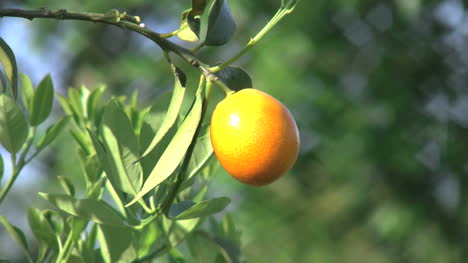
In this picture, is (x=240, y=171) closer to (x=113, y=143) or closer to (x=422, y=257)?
(x=113, y=143)

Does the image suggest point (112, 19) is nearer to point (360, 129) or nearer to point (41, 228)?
point (41, 228)

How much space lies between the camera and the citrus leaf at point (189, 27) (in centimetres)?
40

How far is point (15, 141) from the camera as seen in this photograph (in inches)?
18.5

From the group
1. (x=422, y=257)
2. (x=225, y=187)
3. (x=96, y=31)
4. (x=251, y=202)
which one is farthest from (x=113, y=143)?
(x=96, y=31)

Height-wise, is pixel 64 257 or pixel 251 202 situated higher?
pixel 64 257

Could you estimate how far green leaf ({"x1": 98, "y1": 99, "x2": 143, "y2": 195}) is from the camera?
404 millimetres

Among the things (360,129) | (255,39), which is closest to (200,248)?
(255,39)

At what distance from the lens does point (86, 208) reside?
1.30 ft

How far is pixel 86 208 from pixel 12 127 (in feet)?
0.36

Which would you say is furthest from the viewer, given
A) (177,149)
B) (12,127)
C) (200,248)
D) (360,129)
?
(360,129)

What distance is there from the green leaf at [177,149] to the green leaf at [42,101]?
19cm

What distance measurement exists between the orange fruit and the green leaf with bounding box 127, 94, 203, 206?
0.03 m

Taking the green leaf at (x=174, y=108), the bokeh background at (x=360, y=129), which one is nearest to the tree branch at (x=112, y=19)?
the green leaf at (x=174, y=108)

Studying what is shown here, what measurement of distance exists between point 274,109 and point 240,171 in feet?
0.14
